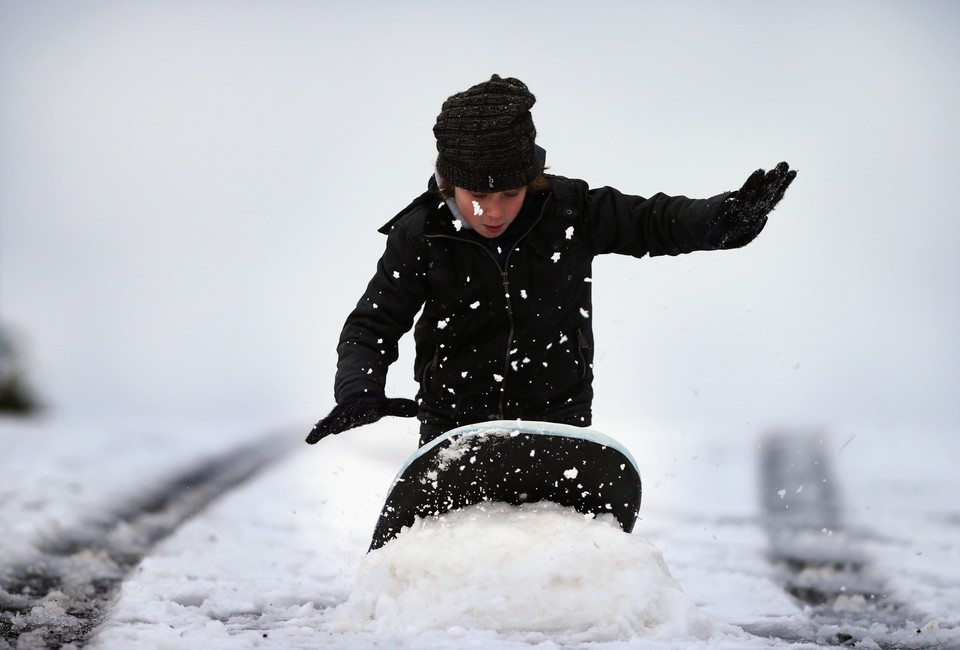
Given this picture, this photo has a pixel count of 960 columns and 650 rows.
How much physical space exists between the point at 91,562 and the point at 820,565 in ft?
8.72

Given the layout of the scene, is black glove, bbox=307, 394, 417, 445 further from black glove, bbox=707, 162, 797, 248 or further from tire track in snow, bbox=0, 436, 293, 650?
black glove, bbox=707, 162, 797, 248

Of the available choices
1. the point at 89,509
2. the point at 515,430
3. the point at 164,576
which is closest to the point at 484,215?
the point at 515,430

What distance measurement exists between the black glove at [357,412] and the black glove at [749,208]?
3.17 ft

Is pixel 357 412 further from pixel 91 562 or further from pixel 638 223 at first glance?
pixel 91 562

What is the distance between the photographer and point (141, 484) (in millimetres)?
5105

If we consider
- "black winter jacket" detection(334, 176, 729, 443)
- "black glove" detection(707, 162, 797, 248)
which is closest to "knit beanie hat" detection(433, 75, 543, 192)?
"black winter jacket" detection(334, 176, 729, 443)

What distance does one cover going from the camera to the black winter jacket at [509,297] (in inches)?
120

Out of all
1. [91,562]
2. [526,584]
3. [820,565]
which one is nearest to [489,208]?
[526,584]

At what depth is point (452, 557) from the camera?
256cm

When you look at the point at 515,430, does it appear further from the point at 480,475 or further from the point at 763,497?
the point at 763,497

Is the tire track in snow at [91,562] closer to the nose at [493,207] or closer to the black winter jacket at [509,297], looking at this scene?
the black winter jacket at [509,297]

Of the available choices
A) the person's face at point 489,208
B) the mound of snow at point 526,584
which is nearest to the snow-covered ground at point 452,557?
the mound of snow at point 526,584

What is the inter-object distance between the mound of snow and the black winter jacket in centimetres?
55

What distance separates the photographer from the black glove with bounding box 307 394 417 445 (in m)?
2.82
